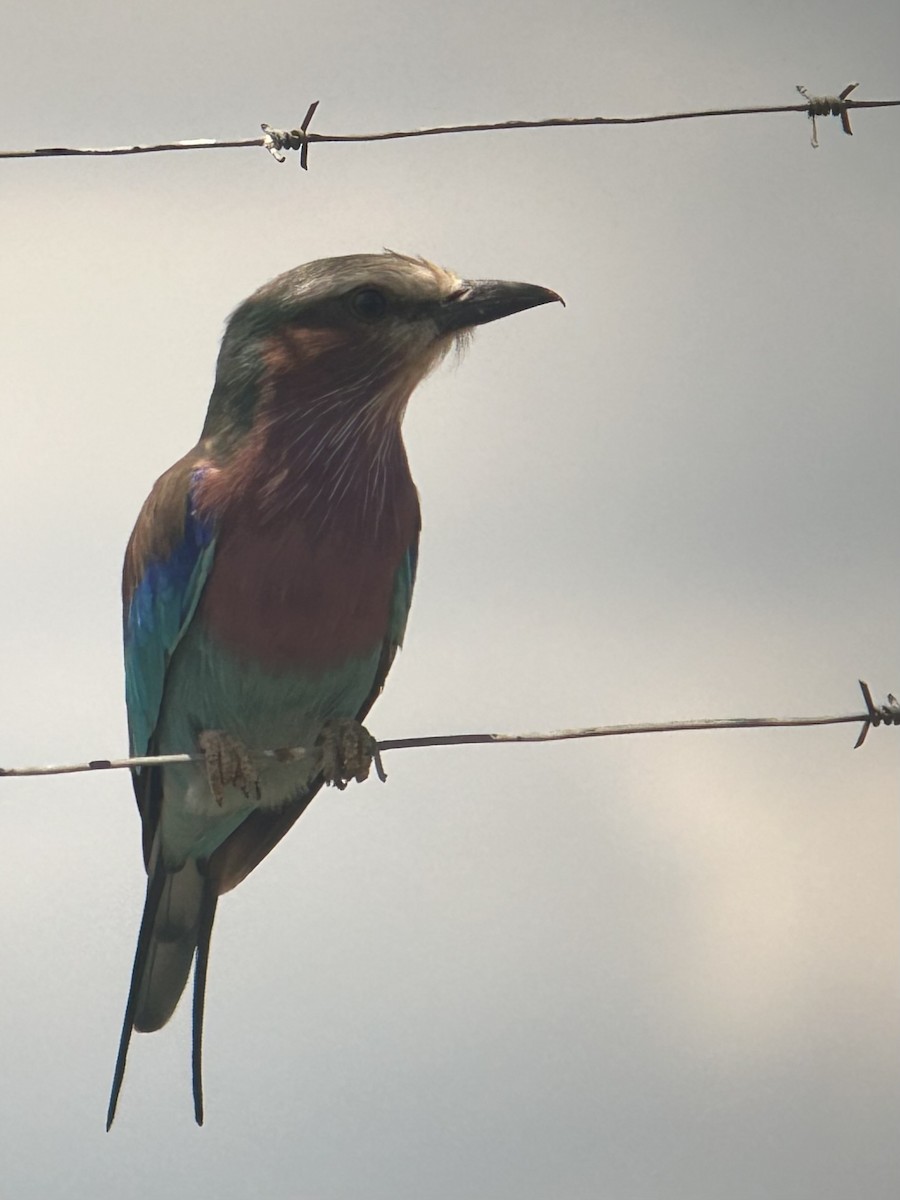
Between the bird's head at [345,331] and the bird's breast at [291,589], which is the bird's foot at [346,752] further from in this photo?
the bird's head at [345,331]

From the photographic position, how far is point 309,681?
4.67 meters

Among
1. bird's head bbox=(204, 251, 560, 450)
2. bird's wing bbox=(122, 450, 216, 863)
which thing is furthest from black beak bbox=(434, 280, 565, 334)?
bird's wing bbox=(122, 450, 216, 863)

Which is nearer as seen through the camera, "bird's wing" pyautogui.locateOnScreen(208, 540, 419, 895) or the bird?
the bird

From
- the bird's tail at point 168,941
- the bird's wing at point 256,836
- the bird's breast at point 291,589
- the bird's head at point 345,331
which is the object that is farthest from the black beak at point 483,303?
the bird's tail at point 168,941

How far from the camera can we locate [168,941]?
531 cm

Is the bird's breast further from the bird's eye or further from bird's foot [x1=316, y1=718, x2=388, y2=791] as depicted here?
the bird's eye

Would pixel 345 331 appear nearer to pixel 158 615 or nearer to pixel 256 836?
pixel 158 615

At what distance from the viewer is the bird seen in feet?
14.9

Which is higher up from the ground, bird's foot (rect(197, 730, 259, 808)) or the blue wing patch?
the blue wing patch

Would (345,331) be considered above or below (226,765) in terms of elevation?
above

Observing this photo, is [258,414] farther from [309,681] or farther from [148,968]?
[148,968]

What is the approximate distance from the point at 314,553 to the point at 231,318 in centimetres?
78

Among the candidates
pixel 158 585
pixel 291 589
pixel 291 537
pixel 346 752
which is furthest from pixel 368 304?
pixel 346 752

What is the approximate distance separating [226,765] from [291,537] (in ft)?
2.15
